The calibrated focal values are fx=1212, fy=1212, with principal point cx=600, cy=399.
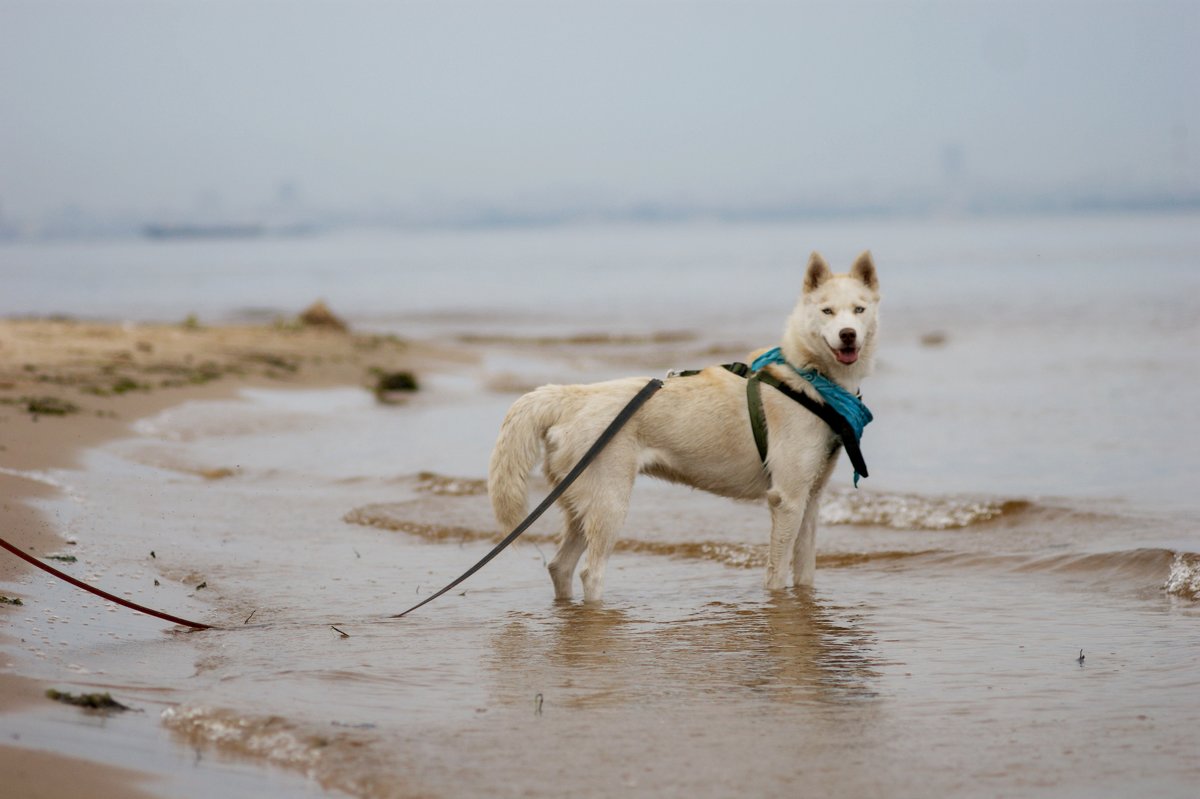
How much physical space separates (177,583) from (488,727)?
3.52 meters

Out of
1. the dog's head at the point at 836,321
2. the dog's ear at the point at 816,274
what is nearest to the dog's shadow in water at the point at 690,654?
the dog's head at the point at 836,321

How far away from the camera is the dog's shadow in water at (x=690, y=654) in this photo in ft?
19.0

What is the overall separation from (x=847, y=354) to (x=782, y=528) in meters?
1.22

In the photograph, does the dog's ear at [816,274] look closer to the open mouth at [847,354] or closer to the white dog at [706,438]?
the white dog at [706,438]

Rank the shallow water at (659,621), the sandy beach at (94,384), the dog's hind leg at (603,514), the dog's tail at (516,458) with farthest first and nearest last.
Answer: the dog's hind leg at (603,514) → the dog's tail at (516,458) → the shallow water at (659,621) → the sandy beach at (94,384)

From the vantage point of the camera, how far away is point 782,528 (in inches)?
309

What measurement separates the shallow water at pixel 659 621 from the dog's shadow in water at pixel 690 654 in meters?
0.03

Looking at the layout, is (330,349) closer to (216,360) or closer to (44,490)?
(216,360)

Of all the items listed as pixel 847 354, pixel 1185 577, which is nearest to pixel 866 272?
pixel 847 354

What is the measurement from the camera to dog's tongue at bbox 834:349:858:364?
24.6 ft

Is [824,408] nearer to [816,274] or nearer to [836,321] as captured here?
[836,321]

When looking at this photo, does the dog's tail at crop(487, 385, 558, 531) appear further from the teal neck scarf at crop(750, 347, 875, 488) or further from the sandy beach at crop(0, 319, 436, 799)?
the sandy beach at crop(0, 319, 436, 799)

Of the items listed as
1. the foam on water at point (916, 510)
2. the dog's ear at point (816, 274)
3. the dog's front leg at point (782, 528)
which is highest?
the dog's ear at point (816, 274)

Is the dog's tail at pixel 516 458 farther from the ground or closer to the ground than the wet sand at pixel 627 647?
farther from the ground
